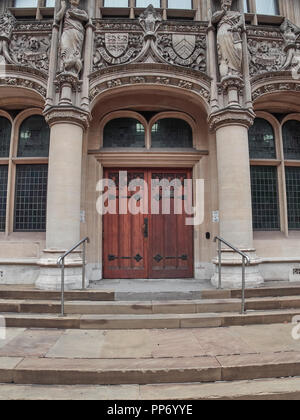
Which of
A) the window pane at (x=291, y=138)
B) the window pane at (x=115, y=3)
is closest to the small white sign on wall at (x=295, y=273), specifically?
the window pane at (x=291, y=138)

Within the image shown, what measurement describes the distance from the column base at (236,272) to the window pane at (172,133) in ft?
10.6

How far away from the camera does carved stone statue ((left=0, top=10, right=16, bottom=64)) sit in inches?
254

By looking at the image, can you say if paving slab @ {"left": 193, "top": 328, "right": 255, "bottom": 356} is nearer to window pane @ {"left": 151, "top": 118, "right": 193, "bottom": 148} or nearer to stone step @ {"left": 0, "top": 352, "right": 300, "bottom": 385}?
stone step @ {"left": 0, "top": 352, "right": 300, "bottom": 385}

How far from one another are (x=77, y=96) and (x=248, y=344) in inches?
232

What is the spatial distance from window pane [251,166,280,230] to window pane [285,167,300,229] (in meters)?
0.37

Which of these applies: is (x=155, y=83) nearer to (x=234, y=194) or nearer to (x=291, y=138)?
(x=234, y=194)

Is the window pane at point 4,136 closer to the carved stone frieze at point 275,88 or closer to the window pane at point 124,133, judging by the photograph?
the window pane at point 124,133

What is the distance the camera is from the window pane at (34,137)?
719cm

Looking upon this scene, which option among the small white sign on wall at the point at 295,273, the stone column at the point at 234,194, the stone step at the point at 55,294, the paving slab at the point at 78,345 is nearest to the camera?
the paving slab at the point at 78,345

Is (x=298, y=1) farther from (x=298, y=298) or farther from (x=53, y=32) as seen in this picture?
(x=298, y=298)

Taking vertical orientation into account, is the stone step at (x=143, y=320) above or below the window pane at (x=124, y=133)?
below

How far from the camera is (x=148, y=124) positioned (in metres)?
7.27
